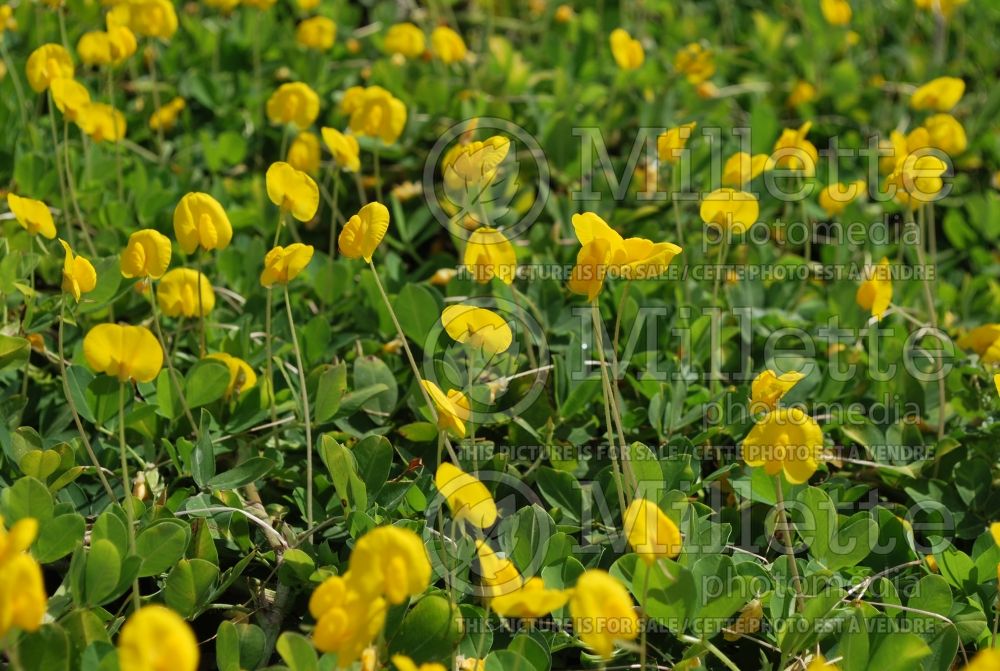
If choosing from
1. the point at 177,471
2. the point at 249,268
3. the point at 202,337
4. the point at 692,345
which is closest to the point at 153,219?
the point at 249,268

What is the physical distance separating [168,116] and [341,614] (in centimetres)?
185

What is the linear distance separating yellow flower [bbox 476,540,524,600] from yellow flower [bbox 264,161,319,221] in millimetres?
619

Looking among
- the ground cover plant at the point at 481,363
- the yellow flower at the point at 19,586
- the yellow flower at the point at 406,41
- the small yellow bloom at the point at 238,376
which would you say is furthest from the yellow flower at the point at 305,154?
the yellow flower at the point at 19,586

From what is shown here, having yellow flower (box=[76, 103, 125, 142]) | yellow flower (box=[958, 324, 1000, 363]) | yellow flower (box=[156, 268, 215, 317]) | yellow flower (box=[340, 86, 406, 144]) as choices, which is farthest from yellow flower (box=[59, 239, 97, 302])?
yellow flower (box=[958, 324, 1000, 363])

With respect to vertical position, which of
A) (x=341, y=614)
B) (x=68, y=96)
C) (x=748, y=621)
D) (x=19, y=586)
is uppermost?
(x=68, y=96)

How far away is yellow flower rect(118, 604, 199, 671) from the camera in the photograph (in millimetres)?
963

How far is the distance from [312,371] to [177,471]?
261 mm

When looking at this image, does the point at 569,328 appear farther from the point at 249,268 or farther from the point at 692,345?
the point at 249,268

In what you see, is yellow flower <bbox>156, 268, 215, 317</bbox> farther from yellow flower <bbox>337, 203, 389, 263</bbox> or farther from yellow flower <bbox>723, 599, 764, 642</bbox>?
yellow flower <bbox>723, 599, 764, 642</bbox>

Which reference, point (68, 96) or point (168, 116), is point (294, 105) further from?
point (168, 116)

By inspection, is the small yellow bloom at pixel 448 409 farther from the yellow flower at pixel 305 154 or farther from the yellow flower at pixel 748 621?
the yellow flower at pixel 305 154

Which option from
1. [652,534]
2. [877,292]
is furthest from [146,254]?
[877,292]

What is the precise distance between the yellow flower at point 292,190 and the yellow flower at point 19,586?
75 cm

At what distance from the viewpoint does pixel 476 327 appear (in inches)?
62.6
